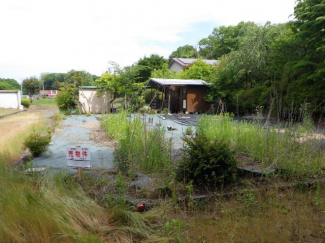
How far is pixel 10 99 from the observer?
68.2 feet

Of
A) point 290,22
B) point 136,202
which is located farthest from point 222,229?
point 290,22

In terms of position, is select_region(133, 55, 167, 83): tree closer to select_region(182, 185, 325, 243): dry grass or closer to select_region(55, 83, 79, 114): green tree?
select_region(55, 83, 79, 114): green tree

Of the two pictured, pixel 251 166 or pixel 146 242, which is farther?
pixel 251 166

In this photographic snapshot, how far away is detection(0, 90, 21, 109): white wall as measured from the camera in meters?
20.6

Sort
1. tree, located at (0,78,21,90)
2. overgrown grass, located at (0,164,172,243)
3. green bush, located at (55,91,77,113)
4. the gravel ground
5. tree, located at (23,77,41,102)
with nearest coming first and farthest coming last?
overgrown grass, located at (0,164,172,243) < the gravel ground < green bush, located at (55,91,77,113) < tree, located at (0,78,21,90) < tree, located at (23,77,41,102)

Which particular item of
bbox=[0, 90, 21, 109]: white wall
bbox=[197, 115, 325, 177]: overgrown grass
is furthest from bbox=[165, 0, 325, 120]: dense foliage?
bbox=[0, 90, 21, 109]: white wall

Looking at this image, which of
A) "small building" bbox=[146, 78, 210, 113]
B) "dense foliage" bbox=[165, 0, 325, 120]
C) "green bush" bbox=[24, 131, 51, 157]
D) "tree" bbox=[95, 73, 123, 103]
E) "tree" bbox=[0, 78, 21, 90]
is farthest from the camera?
"tree" bbox=[0, 78, 21, 90]

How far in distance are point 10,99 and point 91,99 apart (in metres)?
9.74

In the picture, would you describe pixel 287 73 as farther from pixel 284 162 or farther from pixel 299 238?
pixel 299 238

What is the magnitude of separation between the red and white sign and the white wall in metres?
20.7

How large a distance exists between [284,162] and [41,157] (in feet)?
13.4

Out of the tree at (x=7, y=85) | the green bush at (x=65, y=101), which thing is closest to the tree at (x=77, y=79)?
the green bush at (x=65, y=101)

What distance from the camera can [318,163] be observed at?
11.7 ft

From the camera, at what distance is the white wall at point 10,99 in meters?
20.6
